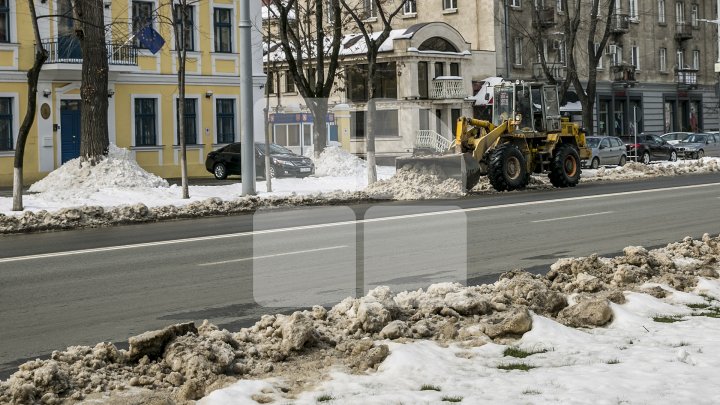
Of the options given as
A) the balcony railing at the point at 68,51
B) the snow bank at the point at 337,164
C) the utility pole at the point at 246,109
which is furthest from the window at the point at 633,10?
the utility pole at the point at 246,109

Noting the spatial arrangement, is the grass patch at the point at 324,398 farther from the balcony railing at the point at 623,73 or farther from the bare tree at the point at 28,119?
the balcony railing at the point at 623,73

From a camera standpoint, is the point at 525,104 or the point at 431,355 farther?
the point at 525,104

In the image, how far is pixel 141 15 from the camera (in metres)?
40.2

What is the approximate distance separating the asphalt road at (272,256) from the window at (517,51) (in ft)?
136

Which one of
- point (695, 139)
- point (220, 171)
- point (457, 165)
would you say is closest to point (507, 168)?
point (457, 165)

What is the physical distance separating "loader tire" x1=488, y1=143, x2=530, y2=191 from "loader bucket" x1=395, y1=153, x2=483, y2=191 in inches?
17.6

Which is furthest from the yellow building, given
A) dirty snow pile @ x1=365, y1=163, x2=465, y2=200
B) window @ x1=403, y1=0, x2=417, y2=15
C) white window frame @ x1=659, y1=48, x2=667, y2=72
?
white window frame @ x1=659, y1=48, x2=667, y2=72

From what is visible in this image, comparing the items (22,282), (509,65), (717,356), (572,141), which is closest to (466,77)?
(509,65)

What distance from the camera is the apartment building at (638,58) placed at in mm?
64938

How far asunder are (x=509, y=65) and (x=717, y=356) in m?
57.7

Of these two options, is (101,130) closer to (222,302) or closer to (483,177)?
(483,177)

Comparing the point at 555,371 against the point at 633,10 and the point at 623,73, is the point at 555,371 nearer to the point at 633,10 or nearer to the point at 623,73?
the point at 623,73

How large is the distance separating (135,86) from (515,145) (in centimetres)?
1687

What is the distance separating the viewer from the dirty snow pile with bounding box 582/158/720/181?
37584 mm
